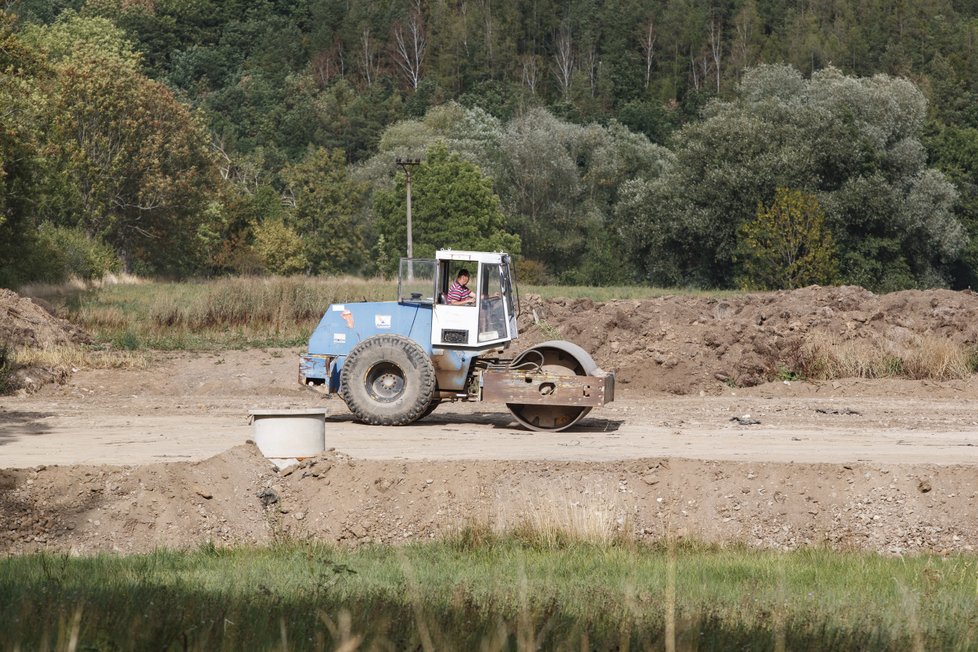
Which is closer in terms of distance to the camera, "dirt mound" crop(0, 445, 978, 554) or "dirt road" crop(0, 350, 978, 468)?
"dirt mound" crop(0, 445, 978, 554)

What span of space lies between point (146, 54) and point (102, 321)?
121 meters

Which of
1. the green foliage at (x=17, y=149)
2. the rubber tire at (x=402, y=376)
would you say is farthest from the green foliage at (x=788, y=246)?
the rubber tire at (x=402, y=376)

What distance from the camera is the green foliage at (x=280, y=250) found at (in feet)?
259

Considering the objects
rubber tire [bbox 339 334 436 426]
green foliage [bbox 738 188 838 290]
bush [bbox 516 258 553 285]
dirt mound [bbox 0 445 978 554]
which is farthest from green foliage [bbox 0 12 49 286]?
bush [bbox 516 258 553 285]

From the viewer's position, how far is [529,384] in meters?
19.0

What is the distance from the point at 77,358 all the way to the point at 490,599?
2088 centimetres

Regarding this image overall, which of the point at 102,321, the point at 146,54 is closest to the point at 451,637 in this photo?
the point at 102,321

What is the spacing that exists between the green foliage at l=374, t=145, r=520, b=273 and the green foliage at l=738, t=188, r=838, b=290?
22.6m

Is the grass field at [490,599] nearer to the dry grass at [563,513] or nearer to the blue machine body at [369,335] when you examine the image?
the dry grass at [563,513]

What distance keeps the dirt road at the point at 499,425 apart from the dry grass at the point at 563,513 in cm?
225

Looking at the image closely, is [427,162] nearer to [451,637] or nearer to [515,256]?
[515,256]

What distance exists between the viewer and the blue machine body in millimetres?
19547

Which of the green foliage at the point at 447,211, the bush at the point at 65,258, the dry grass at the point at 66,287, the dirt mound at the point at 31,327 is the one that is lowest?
the dirt mound at the point at 31,327

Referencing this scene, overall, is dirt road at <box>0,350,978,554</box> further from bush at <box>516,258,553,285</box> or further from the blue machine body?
bush at <box>516,258,553,285</box>
